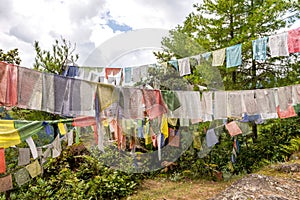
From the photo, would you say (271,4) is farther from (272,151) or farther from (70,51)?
(70,51)

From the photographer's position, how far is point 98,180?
5766mm

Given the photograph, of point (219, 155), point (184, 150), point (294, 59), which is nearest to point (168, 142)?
point (184, 150)

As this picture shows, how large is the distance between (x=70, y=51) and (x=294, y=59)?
6.96 m

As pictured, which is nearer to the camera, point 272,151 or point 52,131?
point 52,131

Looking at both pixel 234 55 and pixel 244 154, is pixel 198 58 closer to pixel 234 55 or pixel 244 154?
pixel 234 55

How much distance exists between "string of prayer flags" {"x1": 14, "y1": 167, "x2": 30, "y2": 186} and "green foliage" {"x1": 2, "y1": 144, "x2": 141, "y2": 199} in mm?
209

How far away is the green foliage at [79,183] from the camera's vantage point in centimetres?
550

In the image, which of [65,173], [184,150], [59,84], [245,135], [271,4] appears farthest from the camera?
[245,135]

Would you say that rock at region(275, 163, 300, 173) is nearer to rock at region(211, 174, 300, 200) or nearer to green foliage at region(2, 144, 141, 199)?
rock at region(211, 174, 300, 200)

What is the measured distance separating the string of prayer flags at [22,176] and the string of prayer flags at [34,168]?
0.27ft

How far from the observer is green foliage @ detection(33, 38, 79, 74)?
8656 mm

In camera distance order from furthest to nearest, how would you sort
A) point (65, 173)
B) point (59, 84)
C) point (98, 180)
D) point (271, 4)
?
point (271, 4)
point (65, 173)
point (98, 180)
point (59, 84)

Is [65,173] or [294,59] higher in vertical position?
[294,59]

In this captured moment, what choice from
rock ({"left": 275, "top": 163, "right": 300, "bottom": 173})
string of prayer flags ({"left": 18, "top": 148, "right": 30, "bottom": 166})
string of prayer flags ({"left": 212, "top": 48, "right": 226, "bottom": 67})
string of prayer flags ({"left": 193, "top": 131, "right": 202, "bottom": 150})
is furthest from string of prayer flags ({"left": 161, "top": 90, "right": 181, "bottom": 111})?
string of prayer flags ({"left": 18, "top": 148, "right": 30, "bottom": 166})
